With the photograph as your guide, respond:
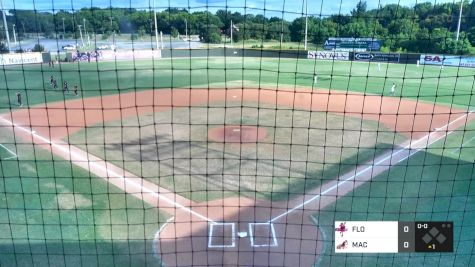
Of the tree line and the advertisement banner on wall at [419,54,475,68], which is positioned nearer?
the tree line

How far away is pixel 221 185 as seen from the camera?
28.7 ft

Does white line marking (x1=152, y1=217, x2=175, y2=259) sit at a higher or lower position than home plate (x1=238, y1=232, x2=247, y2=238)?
lower

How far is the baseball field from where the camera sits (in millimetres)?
6367

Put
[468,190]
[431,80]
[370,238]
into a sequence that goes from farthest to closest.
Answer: [431,80] → [468,190] → [370,238]

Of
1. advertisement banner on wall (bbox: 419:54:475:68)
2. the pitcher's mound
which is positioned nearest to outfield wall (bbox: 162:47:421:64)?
advertisement banner on wall (bbox: 419:54:475:68)

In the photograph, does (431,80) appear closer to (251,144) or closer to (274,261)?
(251,144)

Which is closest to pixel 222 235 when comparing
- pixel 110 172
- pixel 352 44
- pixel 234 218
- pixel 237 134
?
pixel 234 218

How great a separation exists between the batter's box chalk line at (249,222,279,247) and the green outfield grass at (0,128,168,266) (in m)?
1.58

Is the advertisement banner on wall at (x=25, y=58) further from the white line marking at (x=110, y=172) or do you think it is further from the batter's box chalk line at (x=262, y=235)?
the batter's box chalk line at (x=262, y=235)

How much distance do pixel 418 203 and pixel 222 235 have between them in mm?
3925

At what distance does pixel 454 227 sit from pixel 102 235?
583 cm

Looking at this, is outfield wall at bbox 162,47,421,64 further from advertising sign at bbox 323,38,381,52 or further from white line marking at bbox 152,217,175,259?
white line marking at bbox 152,217,175,259

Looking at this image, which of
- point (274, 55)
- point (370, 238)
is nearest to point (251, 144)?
point (370, 238)

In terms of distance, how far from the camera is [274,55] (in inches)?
1166
